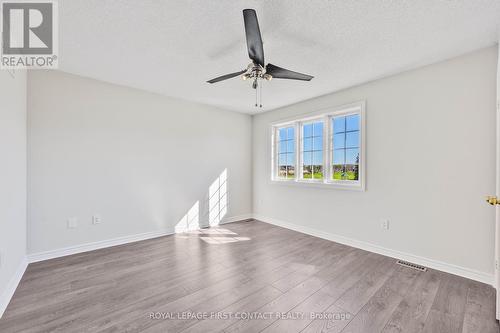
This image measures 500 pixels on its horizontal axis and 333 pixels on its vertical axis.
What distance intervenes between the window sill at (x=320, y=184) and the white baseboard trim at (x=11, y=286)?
3.87m

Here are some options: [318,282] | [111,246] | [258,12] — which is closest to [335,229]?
[318,282]

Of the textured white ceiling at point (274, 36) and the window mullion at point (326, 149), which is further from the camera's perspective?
the window mullion at point (326, 149)

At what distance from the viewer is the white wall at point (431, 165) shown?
2.28m

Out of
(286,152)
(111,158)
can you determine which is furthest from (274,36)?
(111,158)

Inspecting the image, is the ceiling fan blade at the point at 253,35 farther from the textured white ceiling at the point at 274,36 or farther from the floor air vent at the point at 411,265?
the floor air vent at the point at 411,265

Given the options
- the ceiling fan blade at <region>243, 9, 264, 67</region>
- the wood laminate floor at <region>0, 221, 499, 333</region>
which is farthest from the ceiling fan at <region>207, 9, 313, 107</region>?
the wood laminate floor at <region>0, 221, 499, 333</region>

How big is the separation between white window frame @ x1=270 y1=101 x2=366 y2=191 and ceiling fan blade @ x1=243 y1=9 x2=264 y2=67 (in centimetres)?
209

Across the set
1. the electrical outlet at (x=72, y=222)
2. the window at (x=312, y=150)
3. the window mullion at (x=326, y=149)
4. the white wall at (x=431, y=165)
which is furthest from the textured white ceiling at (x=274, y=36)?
the electrical outlet at (x=72, y=222)

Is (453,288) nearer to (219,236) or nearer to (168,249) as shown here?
(219,236)

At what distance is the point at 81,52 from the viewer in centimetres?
239

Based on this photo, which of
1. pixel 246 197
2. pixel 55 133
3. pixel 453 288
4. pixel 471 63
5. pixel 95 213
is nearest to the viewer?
pixel 453 288

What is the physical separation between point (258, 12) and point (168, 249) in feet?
10.2

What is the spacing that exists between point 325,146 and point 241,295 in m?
2.74

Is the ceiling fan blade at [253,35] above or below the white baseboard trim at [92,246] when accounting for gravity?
above
